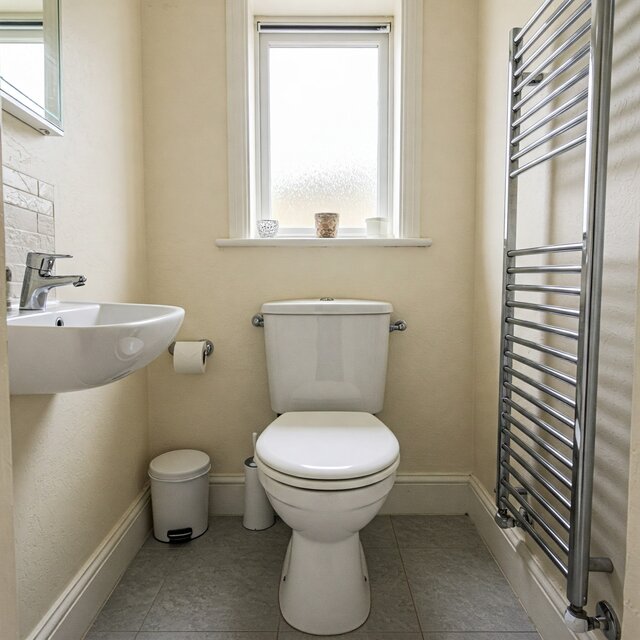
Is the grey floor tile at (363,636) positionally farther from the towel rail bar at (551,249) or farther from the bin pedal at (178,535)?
the towel rail bar at (551,249)

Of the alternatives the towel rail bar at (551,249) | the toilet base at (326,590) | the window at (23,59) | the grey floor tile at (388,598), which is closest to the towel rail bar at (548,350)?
the towel rail bar at (551,249)

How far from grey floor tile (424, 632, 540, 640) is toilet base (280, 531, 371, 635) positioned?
0.18 metres

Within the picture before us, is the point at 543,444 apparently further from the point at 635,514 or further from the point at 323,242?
the point at 323,242

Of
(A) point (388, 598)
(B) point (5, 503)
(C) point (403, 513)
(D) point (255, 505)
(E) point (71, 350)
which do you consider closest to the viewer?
(B) point (5, 503)

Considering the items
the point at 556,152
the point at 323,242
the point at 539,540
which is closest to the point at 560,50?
the point at 556,152

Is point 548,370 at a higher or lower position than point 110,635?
higher

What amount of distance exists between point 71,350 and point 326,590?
0.90 metres

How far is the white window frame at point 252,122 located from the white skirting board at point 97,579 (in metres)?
1.00

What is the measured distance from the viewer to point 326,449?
1185 millimetres

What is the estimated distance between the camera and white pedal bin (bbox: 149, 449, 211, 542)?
156 cm

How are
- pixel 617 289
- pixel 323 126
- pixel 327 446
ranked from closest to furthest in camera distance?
pixel 617 289 < pixel 327 446 < pixel 323 126

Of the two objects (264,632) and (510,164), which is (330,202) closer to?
(510,164)

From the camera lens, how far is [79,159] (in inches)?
48.9

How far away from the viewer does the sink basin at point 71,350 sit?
0.75 metres
